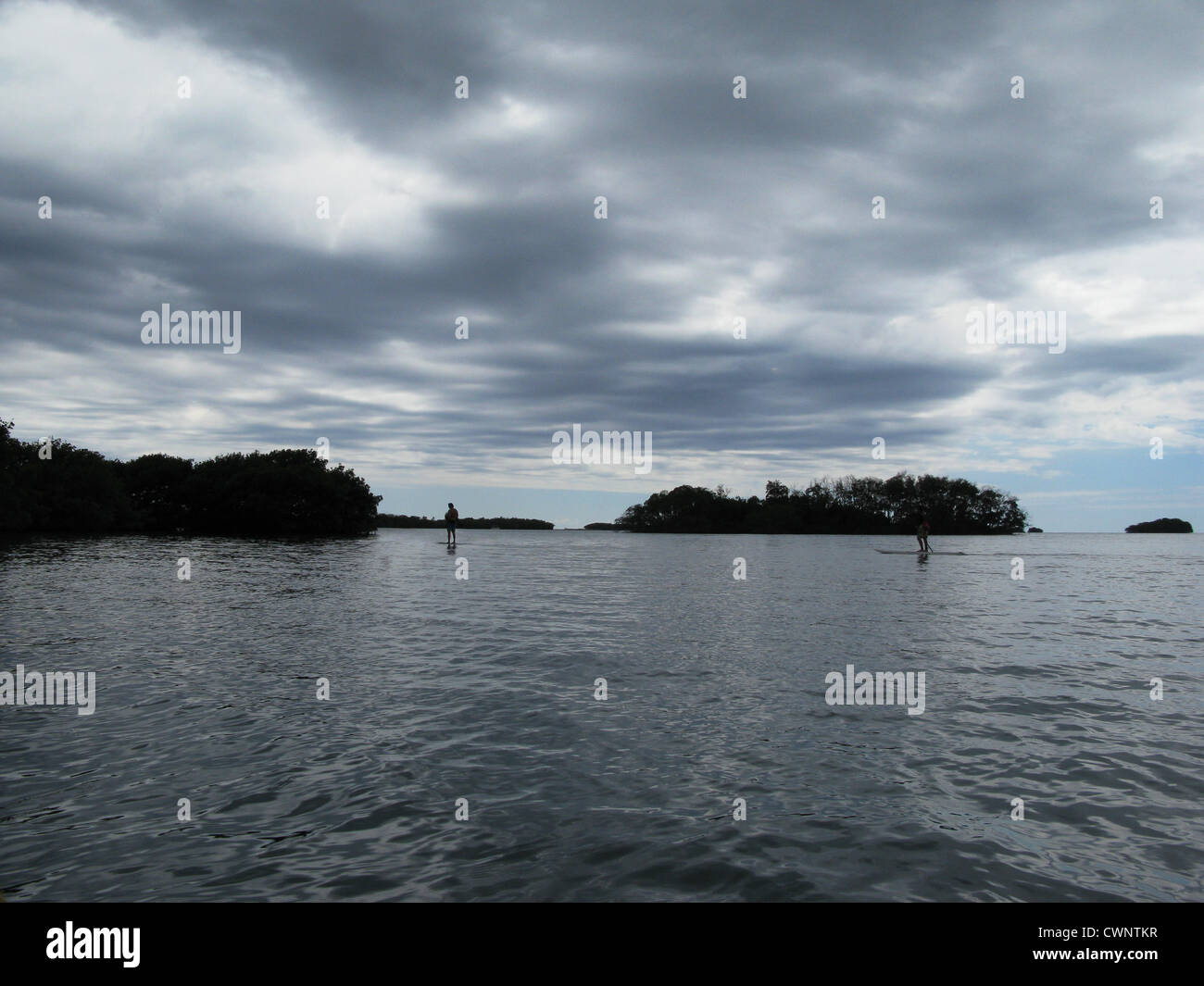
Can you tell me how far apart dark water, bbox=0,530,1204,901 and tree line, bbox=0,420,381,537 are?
105 metres

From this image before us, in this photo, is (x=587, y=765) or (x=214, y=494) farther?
(x=214, y=494)

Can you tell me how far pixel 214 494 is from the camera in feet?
433

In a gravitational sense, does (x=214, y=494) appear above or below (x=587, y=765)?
above

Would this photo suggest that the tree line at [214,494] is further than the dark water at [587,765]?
Yes

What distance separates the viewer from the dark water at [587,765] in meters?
7.06

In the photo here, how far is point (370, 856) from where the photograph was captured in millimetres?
7332

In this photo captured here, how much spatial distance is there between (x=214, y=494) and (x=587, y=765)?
141208 millimetres

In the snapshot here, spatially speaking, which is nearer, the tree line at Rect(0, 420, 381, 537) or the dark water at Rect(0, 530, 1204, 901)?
the dark water at Rect(0, 530, 1204, 901)

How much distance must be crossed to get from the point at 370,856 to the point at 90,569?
41500 millimetres

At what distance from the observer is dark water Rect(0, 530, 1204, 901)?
7.06 metres

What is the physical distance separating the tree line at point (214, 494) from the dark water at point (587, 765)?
105 m
